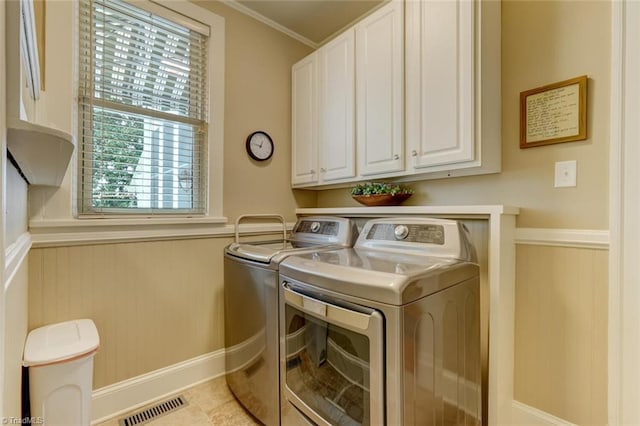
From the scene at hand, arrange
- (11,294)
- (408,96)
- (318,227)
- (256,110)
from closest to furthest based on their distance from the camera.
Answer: (11,294)
(408,96)
(318,227)
(256,110)

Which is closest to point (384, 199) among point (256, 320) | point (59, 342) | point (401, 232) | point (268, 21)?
point (401, 232)

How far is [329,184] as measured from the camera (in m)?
2.28

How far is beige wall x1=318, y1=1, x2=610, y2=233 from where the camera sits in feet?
4.17

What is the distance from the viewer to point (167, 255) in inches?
74.6

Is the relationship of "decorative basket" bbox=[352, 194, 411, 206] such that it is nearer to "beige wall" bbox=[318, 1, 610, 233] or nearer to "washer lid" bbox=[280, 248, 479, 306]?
"beige wall" bbox=[318, 1, 610, 233]

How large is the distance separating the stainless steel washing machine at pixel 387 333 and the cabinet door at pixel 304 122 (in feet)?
3.23

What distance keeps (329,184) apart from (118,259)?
1.42 meters

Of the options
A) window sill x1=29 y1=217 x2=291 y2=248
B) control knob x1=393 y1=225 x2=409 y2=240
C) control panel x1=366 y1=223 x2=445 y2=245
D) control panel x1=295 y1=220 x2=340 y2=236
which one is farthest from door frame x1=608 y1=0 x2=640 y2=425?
window sill x1=29 y1=217 x2=291 y2=248

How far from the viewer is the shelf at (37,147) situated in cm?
70

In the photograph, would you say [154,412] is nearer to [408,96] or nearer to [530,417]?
[530,417]

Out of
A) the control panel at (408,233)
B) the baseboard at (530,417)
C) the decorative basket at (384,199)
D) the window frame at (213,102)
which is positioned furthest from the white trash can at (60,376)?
the baseboard at (530,417)

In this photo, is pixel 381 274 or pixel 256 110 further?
pixel 256 110

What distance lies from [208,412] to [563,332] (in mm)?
1839

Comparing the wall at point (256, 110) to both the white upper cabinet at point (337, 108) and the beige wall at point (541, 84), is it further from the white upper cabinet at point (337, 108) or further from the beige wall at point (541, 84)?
the beige wall at point (541, 84)
